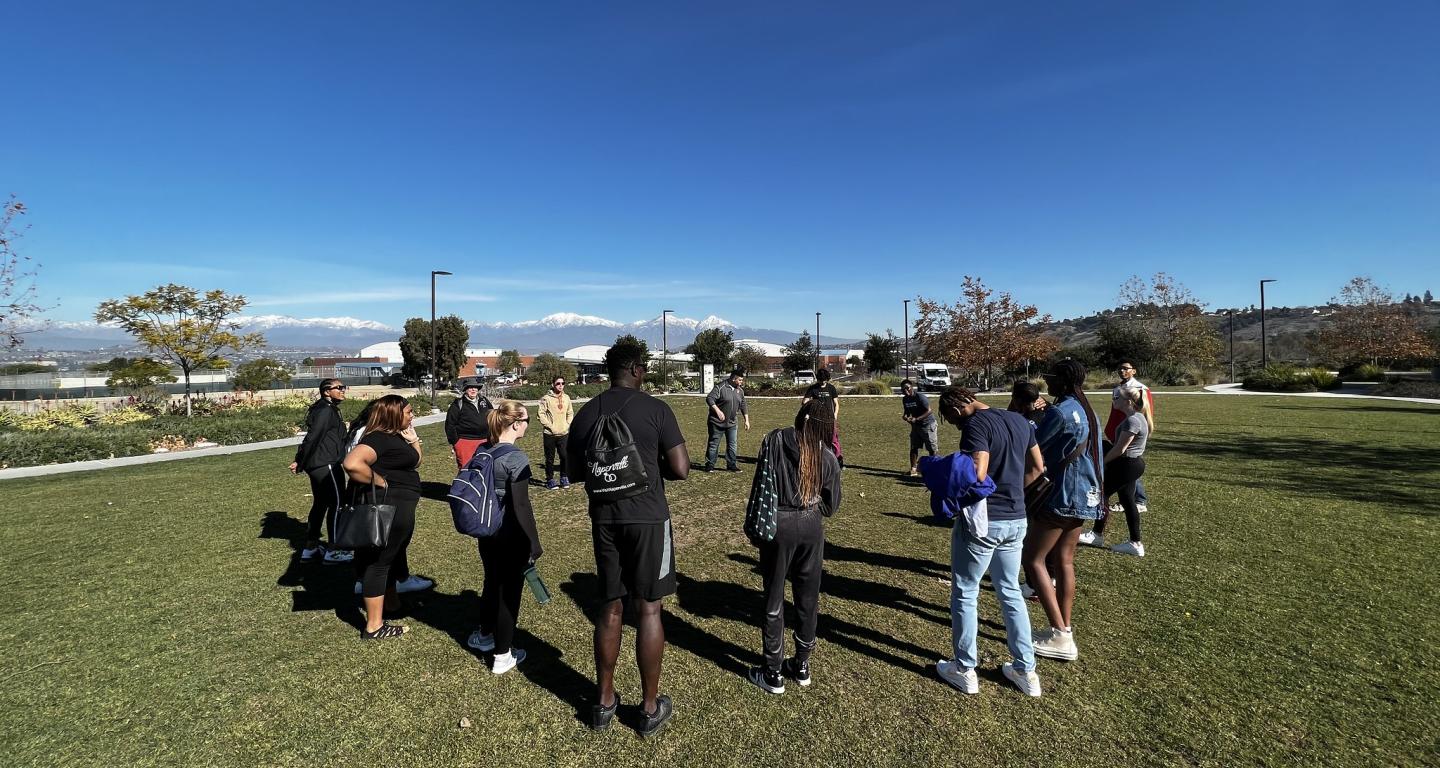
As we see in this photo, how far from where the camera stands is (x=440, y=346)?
54344 mm

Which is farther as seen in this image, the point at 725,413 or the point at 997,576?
the point at 725,413

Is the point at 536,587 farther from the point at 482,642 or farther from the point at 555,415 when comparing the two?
the point at 555,415

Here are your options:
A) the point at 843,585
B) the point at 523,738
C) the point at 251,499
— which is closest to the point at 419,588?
the point at 523,738

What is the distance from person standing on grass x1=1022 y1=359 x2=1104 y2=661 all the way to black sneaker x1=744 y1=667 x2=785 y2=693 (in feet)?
5.65

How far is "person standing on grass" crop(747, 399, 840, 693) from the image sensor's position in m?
3.30

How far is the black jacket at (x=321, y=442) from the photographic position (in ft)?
18.9

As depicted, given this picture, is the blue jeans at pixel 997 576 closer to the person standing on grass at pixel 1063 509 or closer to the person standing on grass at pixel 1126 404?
Result: the person standing on grass at pixel 1063 509

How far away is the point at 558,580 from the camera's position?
541cm

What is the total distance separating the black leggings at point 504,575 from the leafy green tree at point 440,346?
5498cm

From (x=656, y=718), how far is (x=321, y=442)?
455 centimetres

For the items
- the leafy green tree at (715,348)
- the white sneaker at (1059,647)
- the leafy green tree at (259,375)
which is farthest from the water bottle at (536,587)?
the leafy green tree at (715,348)

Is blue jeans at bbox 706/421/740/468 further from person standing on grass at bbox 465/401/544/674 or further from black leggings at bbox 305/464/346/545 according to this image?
person standing on grass at bbox 465/401/544/674

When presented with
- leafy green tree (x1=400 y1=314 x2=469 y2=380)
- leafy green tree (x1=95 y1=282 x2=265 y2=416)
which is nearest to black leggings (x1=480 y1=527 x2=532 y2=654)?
leafy green tree (x1=95 y1=282 x2=265 y2=416)

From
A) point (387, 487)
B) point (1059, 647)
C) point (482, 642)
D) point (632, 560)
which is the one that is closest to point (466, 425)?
point (387, 487)
